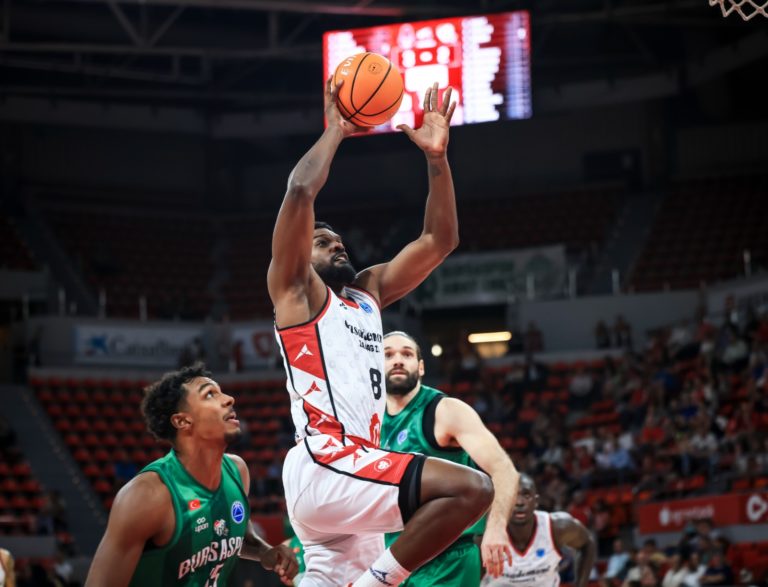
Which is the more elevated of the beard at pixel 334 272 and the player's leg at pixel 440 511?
the beard at pixel 334 272

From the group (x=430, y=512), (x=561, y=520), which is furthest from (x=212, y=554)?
(x=561, y=520)

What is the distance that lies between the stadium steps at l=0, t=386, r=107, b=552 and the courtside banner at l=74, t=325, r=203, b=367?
1.64 metres

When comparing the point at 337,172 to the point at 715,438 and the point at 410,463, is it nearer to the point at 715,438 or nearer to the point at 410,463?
the point at 715,438

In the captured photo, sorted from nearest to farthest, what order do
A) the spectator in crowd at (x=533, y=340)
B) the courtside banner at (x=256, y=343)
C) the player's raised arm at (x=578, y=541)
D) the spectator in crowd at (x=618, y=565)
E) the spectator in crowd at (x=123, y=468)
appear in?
1. the player's raised arm at (x=578, y=541)
2. the spectator in crowd at (x=618, y=565)
3. the spectator in crowd at (x=123, y=468)
4. the spectator in crowd at (x=533, y=340)
5. the courtside banner at (x=256, y=343)

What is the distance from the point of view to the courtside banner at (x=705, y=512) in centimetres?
1406

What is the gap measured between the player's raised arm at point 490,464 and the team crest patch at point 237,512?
3.68 ft

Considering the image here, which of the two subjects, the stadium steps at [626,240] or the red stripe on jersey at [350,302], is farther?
the stadium steps at [626,240]

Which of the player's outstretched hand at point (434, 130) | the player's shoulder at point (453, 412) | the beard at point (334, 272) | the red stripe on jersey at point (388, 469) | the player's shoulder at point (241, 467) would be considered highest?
the player's outstretched hand at point (434, 130)

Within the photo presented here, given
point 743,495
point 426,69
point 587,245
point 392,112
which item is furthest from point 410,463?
point 587,245

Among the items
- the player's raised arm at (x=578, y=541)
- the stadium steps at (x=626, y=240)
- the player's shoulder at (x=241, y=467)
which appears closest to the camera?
the player's shoulder at (x=241, y=467)

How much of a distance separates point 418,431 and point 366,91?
198cm

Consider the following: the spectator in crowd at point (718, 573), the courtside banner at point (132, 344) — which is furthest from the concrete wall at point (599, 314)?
the spectator in crowd at point (718, 573)

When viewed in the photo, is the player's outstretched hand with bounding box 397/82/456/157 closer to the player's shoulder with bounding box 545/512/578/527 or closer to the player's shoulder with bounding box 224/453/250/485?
the player's shoulder with bounding box 224/453/250/485

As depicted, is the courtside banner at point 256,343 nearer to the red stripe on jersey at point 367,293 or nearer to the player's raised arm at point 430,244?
the player's raised arm at point 430,244
